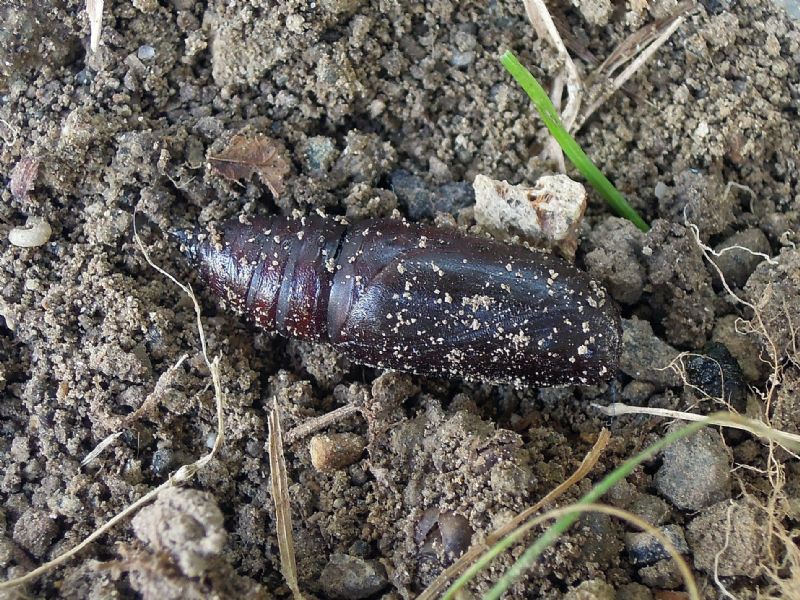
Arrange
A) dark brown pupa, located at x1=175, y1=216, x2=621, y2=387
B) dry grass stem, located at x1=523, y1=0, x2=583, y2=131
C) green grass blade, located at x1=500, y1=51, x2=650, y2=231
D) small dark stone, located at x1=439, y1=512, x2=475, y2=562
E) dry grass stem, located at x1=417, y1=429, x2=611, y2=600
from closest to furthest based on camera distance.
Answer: dry grass stem, located at x1=417, y1=429, x2=611, y2=600 → small dark stone, located at x1=439, y1=512, x2=475, y2=562 → dark brown pupa, located at x1=175, y1=216, x2=621, y2=387 → green grass blade, located at x1=500, y1=51, x2=650, y2=231 → dry grass stem, located at x1=523, y1=0, x2=583, y2=131

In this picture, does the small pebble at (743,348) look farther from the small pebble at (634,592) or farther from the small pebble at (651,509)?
the small pebble at (634,592)

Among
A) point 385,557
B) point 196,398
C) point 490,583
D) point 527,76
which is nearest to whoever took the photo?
point 490,583

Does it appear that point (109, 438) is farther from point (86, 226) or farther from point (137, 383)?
point (86, 226)

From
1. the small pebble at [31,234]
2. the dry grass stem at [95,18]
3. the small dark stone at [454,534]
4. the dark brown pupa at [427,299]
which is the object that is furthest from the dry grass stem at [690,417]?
the dry grass stem at [95,18]

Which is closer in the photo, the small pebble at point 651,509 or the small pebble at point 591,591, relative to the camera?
the small pebble at point 591,591

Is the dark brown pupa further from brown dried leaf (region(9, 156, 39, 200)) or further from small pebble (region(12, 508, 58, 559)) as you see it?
small pebble (region(12, 508, 58, 559))

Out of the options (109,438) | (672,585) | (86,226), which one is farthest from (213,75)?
(672,585)

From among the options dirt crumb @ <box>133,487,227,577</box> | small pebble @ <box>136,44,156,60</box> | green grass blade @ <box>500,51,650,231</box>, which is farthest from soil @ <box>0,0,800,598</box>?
dirt crumb @ <box>133,487,227,577</box>
